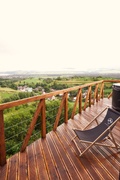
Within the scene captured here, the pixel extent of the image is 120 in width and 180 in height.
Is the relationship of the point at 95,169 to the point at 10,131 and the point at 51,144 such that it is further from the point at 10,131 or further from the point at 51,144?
the point at 10,131

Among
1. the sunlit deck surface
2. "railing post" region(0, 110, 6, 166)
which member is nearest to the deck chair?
the sunlit deck surface

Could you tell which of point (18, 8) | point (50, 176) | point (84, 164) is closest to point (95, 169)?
point (84, 164)

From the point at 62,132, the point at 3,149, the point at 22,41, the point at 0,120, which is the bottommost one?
the point at 62,132

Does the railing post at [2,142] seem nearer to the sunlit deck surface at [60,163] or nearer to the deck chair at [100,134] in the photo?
the sunlit deck surface at [60,163]

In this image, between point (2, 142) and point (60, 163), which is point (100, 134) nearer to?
point (60, 163)

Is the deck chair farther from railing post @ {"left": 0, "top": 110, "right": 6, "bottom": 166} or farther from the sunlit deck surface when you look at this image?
railing post @ {"left": 0, "top": 110, "right": 6, "bottom": 166}

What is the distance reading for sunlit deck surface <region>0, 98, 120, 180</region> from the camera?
6.68ft

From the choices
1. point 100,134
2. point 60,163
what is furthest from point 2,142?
point 100,134

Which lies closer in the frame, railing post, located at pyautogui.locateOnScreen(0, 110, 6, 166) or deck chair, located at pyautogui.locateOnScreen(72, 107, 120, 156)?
railing post, located at pyautogui.locateOnScreen(0, 110, 6, 166)

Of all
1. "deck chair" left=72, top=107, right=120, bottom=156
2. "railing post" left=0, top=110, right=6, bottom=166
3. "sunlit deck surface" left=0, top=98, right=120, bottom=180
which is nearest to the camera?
"sunlit deck surface" left=0, top=98, right=120, bottom=180

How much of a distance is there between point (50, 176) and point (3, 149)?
2.71ft

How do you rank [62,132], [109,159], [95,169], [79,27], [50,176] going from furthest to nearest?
[79,27] → [62,132] → [109,159] → [95,169] → [50,176]

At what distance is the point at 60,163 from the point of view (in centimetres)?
231

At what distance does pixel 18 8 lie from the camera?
9367 mm
